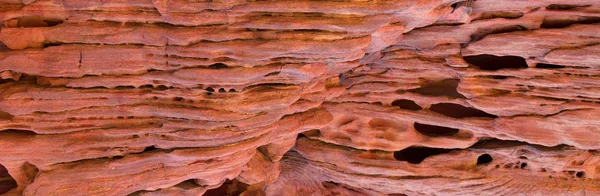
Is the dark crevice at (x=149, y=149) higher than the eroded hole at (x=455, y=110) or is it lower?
lower

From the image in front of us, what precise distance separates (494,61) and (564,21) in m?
1.06

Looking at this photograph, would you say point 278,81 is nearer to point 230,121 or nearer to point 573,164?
point 230,121

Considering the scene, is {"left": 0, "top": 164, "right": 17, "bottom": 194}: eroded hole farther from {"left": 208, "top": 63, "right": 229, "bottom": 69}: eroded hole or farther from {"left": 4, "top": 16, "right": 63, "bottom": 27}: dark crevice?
{"left": 208, "top": 63, "right": 229, "bottom": 69}: eroded hole

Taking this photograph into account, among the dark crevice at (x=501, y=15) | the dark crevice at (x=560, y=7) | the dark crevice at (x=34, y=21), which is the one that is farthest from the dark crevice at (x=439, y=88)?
the dark crevice at (x=34, y=21)

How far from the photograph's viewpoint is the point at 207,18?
5426 millimetres

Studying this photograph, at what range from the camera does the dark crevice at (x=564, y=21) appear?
6.12 metres

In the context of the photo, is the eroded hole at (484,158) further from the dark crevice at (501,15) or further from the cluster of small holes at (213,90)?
the cluster of small holes at (213,90)

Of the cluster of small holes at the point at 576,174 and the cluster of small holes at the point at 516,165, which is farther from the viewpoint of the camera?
the cluster of small holes at the point at 516,165

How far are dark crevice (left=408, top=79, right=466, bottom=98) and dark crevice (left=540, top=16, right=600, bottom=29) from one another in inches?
56.3

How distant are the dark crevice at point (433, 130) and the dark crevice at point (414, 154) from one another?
317 millimetres

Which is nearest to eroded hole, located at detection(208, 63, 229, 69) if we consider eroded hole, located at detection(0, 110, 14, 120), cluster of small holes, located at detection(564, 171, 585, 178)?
eroded hole, located at detection(0, 110, 14, 120)

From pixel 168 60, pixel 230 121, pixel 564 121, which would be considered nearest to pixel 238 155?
pixel 230 121

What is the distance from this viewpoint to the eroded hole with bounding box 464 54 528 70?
6805 millimetres

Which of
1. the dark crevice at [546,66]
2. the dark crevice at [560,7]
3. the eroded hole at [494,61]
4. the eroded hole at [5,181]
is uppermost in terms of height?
the dark crevice at [560,7]
